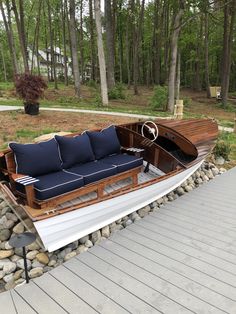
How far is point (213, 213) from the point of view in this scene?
438cm

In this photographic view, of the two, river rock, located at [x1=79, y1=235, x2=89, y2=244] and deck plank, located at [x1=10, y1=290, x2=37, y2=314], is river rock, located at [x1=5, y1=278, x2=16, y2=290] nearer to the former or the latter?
deck plank, located at [x1=10, y1=290, x2=37, y2=314]

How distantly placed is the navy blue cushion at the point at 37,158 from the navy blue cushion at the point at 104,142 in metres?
0.84

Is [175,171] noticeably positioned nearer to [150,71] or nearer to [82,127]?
[82,127]

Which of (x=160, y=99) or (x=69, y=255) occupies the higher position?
(x=160, y=99)

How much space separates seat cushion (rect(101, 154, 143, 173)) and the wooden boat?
0.21ft

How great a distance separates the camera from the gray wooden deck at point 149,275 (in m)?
2.56

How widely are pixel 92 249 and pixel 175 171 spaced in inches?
80.1

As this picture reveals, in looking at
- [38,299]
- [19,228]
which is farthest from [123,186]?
[38,299]

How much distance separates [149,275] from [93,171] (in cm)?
175

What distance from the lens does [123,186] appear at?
4988 millimetres

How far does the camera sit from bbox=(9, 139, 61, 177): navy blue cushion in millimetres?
3910

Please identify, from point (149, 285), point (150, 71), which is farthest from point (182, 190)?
point (150, 71)

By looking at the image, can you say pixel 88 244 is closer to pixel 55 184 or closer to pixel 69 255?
pixel 69 255

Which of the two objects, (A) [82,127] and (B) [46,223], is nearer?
(B) [46,223]
